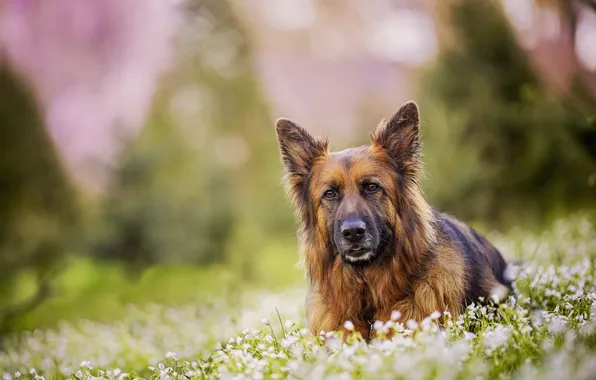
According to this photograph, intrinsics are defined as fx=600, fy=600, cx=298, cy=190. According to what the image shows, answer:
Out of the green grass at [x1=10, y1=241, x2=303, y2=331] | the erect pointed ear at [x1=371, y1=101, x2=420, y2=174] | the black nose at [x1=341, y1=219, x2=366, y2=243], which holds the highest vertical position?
the green grass at [x1=10, y1=241, x2=303, y2=331]

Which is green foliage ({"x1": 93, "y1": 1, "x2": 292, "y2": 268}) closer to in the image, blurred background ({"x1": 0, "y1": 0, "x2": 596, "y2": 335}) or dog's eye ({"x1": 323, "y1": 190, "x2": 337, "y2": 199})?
blurred background ({"x1": 0, "y1": 0, "x2": 596, "y2": 335})

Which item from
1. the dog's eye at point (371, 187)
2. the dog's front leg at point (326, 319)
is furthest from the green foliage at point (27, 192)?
the dog's eye at point (371, 187)

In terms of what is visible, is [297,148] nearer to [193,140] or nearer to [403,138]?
[403,138]

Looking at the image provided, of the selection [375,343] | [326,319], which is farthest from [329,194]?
[375,343]

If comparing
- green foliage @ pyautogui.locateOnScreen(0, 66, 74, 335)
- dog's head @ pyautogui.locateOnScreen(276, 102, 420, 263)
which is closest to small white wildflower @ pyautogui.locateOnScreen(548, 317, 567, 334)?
dog's head @ pyautogui.locateOnScreen(276, 102, 420, 263)

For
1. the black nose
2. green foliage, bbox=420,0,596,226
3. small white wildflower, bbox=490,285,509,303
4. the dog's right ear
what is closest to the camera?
small white wildflower, bbox=490,285,509,303

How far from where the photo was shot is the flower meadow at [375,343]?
9.41 ft

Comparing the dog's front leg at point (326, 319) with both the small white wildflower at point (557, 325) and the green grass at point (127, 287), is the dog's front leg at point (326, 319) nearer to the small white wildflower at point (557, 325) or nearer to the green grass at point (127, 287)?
the small white wildflower at point (557, 325)

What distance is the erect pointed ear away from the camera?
4.61 meters

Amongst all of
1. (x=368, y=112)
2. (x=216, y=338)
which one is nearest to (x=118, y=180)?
(x=216, y=338)

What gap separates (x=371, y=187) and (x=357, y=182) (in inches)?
4.5

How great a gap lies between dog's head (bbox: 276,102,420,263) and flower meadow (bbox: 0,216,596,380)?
681 mm

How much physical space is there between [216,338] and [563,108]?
5.20 meters

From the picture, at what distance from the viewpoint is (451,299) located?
173 inches
